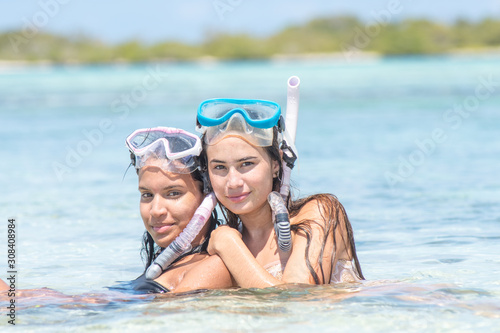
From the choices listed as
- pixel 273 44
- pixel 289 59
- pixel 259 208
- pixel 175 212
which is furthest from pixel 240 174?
pixel 273 44

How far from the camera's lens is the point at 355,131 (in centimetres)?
1472

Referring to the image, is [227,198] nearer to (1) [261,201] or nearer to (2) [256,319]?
(1) [261,201]

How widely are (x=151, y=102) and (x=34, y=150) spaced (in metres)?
12.8

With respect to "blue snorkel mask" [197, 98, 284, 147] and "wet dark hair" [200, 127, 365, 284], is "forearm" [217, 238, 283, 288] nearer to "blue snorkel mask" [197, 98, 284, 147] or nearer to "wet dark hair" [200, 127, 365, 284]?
"wet dark hair" [200, 127, 365, 284]

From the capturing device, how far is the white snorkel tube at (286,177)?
383 cm

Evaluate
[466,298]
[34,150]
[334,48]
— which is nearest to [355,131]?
[34,150]

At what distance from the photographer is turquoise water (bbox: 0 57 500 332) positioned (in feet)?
12.2

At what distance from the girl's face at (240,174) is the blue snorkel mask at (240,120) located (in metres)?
0.05

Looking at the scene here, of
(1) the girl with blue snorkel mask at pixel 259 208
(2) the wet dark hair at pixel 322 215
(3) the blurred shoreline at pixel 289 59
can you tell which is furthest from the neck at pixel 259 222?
(3) the blurred shoreline at pixel 289 59

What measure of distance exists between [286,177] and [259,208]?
9.2 inches

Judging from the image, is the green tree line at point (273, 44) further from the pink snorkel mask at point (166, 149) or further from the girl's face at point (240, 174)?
the girl's face at point (240, 174)

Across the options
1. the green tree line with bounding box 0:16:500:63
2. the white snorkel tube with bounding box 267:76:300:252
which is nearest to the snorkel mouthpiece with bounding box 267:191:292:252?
the white snorkel tube with bounding box 267:76:300:252

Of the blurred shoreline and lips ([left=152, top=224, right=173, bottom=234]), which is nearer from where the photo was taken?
lips ([left=152, top=224, right=173, bottom=234])

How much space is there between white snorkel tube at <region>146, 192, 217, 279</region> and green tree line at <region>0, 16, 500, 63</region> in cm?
9323
